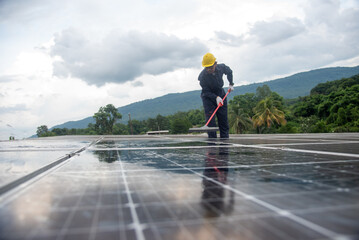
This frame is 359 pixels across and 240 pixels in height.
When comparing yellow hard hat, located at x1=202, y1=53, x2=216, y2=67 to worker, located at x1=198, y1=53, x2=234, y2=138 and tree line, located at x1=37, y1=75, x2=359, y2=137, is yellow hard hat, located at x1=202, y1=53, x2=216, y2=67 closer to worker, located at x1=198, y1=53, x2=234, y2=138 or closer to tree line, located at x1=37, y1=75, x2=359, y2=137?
worker, located at x1=198, y1=53, x2=234, y2=138

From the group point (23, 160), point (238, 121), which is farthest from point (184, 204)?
point (238, 121)

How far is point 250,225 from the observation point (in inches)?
63.3

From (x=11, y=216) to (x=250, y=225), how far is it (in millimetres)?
1578

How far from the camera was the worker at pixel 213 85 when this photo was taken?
404 inches

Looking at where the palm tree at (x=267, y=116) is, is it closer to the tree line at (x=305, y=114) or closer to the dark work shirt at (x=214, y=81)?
the tree line at (x=305, y=114)

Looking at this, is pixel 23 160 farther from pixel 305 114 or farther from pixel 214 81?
pixel 305 114

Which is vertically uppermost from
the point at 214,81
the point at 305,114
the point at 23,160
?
the point at 214,81

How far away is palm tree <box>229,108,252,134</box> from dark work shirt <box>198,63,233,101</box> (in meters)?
23.1

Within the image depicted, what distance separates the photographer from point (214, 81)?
10586 mm

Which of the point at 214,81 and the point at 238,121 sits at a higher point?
the point at 214,81

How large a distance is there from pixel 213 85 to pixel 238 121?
23772 mm

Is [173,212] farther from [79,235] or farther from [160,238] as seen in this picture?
[79,235]

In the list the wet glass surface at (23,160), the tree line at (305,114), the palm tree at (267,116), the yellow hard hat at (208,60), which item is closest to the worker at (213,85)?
the yellow hard hat at (208,60)

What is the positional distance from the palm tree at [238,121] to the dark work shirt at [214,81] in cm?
2313
